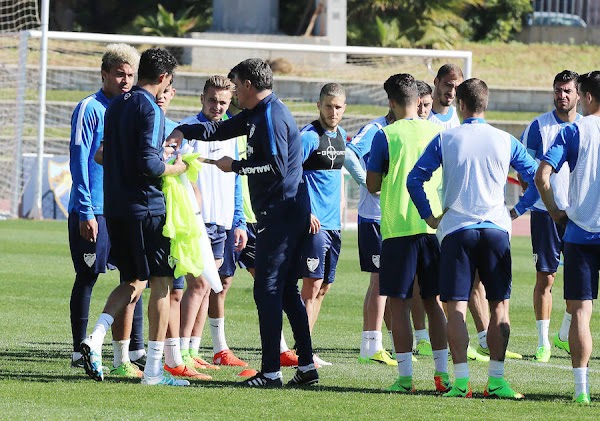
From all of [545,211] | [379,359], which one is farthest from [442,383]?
[545,211]

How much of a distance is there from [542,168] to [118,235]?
287cm

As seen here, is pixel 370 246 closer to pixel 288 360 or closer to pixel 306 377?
pixel 288 360

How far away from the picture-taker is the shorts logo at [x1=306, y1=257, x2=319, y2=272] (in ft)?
32.7

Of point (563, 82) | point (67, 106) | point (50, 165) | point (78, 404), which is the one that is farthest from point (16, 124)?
point (78, 404)

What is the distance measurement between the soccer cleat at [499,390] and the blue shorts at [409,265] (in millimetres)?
732

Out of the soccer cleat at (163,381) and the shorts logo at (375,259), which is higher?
the shorts logo at (375,259)

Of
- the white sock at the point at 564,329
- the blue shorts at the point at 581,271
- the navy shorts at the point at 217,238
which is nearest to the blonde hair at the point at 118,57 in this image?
the navy shorts at the point at 217,238

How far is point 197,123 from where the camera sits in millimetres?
9047

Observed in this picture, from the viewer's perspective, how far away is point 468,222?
26.7 ft

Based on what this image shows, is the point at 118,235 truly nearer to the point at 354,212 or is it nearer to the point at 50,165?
the point at 50,165

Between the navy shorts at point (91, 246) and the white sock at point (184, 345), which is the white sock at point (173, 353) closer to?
the white sock at point (184, 345)

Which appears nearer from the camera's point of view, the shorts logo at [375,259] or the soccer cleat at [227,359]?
the soccer cleat at [227,359]

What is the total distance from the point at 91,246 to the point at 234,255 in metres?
1.44

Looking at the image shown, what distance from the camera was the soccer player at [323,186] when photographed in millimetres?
9828
